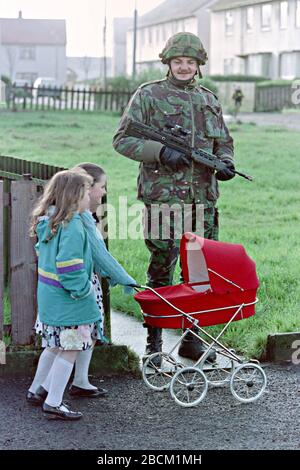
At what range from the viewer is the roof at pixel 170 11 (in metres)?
74.8

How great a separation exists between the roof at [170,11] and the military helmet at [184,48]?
226ft

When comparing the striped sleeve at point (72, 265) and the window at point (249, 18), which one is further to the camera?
the window at point (249, 18)

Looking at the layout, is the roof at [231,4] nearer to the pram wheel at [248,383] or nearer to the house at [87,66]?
the pram wheel at [248,383]

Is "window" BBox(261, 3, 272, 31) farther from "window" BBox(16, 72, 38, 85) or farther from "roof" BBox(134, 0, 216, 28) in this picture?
"window" BBox(16, 72, 38, 85)

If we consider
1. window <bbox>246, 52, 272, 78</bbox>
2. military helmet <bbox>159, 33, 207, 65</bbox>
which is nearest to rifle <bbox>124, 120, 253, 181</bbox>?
military helmet <bbox>159, 33, 207, 65</bbox>

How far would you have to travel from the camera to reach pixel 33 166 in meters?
7.59

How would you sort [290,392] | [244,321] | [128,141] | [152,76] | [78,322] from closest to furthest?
[78,322]
[290,392]
[128,141]
[244,321]
[152,76]

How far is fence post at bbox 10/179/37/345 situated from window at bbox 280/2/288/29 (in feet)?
180

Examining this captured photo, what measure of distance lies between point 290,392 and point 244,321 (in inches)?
64.4

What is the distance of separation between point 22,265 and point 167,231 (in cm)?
100

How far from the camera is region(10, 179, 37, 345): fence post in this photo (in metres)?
6.13

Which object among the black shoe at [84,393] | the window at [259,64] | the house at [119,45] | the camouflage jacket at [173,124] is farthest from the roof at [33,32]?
the black shoe at [84,393]
